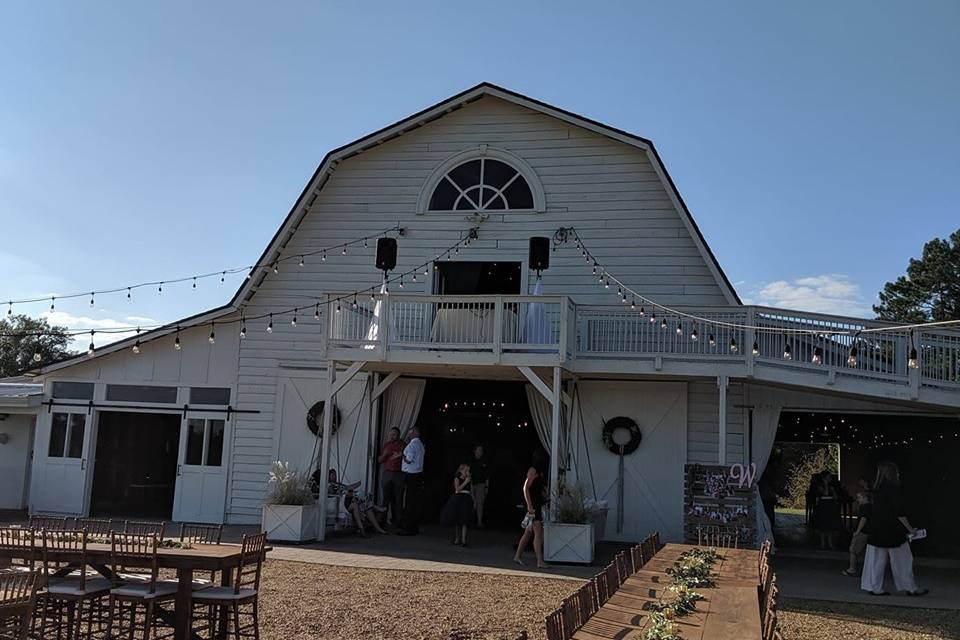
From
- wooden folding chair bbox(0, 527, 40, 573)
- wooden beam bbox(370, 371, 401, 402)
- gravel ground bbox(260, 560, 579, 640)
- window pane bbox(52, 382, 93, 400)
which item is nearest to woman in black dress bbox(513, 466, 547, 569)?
gravel ground bbox(260, 560, 579, 640)

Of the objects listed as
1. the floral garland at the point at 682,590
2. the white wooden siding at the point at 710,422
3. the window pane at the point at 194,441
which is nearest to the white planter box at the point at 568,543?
the white wooden siding at the point at 710,422

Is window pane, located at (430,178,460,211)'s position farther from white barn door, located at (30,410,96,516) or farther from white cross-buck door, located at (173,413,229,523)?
white barn door, located at (30,410,96,516)

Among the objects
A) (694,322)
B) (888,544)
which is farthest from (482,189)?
(888,544)

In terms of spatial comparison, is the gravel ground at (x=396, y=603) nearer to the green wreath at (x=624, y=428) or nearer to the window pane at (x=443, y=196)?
the green wreath at (x=624, y=428)

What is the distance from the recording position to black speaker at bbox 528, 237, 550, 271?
14.0 m

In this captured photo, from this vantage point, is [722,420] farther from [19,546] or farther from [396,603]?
[19,546]

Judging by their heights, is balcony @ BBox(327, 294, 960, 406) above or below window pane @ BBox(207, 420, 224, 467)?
above

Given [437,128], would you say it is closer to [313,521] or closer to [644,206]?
[644,206]

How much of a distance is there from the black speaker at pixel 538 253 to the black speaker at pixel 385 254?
2273mm

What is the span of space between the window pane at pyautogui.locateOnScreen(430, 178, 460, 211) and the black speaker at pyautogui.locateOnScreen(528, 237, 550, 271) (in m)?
2.50

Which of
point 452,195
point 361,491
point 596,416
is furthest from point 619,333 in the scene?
point 361,491

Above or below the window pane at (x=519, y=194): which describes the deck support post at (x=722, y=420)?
below

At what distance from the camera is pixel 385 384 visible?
14648 millimetres

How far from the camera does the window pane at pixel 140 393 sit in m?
16.4
